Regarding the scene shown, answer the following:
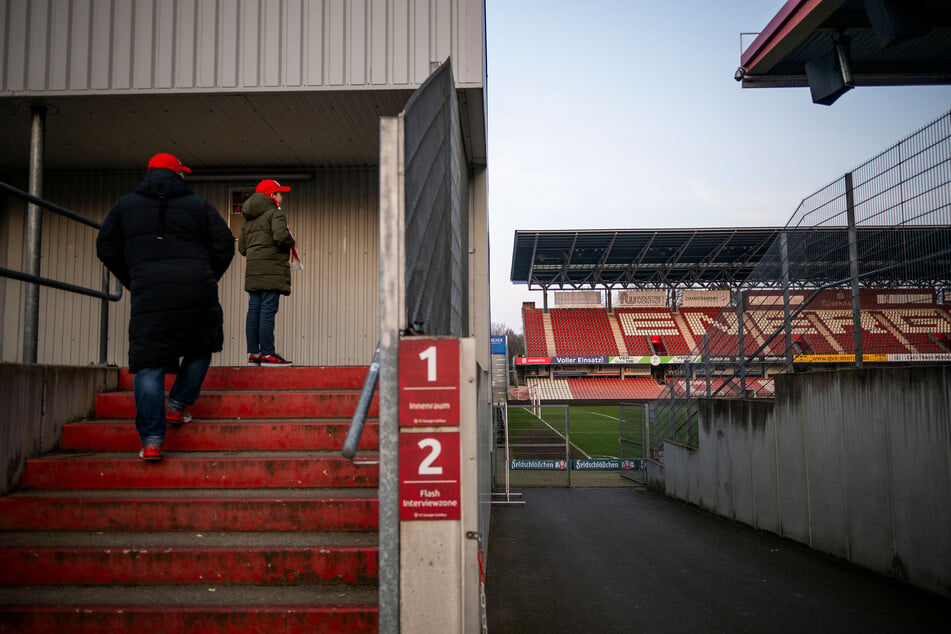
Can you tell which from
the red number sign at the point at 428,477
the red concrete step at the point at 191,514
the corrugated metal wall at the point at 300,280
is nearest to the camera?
the red number sign at the point at 428,477

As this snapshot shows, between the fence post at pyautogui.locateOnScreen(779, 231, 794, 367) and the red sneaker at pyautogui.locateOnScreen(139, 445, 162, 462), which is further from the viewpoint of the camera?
the fence post at pyautogui.locateOnScreen(779, 231, 794, 367)

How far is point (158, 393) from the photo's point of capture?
3646 mm

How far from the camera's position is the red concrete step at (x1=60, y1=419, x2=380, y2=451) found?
417 centimetres

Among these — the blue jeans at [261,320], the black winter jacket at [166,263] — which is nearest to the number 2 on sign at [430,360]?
the black winter jacket at [166,263]

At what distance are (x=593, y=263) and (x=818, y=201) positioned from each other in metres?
30.9

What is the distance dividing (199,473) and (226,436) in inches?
15.8

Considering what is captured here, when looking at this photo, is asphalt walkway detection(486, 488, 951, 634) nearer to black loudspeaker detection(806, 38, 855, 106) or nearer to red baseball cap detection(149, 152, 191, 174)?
red baseball cap detection(149, 152, 191, 174)

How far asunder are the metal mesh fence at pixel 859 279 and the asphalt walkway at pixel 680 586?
1.81 metres

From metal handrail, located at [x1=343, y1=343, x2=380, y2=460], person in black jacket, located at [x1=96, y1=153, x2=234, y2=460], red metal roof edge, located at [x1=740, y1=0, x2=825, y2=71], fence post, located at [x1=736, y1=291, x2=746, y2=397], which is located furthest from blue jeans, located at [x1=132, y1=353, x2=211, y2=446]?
fence post, located at [x1=736, y1=291, x2=746, y2=397]

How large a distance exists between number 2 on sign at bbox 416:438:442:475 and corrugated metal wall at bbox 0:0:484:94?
4.22m

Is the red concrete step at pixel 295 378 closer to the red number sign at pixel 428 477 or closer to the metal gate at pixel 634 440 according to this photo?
the red number sign at pixel 428 477

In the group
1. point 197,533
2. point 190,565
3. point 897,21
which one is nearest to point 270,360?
point 197,533

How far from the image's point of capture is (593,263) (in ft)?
124

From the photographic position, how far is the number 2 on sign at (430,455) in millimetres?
2545
